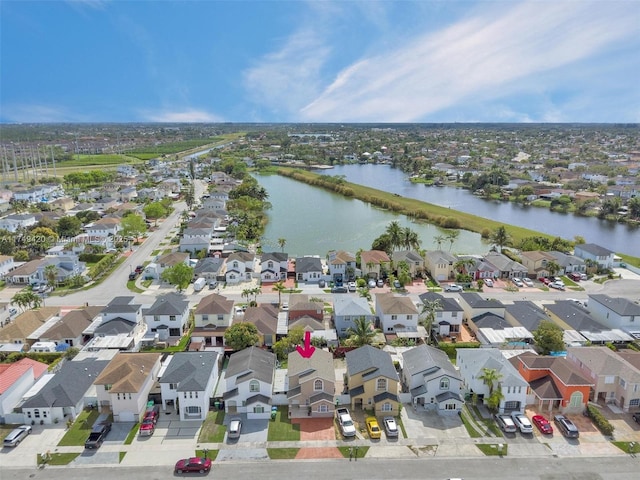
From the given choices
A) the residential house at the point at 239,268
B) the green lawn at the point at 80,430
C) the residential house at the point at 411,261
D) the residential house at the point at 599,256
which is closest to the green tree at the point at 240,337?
the green lawn at the point at 80,430

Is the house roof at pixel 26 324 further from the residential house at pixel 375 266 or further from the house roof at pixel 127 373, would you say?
the residential house at pixel 375 266

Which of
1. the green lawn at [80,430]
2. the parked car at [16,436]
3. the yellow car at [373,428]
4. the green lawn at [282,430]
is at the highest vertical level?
the yellow car at [373,428]

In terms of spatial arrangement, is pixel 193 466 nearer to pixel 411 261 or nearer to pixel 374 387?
pixel 374 387

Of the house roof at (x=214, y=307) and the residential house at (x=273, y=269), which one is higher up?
the house roof at (x=214, y=307)

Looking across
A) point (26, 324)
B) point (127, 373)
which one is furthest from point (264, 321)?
point (26, 324)

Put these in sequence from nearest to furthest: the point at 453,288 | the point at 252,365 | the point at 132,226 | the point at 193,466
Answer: the point at 193,466
the point at 252,365
the point at 453,288
the point at 132,226

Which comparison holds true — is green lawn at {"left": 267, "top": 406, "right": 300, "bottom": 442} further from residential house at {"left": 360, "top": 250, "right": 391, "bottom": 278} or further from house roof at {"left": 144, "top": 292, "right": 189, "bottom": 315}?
residential house at {"left": 360, "top": 250, "right": 391, "bottom": 278}

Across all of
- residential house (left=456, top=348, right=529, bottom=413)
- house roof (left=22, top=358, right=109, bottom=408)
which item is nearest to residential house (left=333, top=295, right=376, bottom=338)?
residential house (left=456, top=348, right=529, bottom=413)
